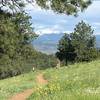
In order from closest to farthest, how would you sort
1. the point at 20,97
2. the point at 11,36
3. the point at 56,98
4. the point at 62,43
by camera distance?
the point at 56,98
the point at 20,97
the point at 11,36
the point at 62,43

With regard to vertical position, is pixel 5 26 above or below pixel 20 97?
above

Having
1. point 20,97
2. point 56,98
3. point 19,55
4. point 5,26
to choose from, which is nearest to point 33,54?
point 19,55

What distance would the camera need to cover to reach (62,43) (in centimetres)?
11144

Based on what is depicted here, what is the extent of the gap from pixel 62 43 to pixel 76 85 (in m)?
91.8

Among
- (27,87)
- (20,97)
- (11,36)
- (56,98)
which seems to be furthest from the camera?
(11,36)

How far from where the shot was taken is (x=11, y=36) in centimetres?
2712

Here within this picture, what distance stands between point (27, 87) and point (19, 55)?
170ft

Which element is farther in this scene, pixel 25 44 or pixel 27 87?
pixel 25 44

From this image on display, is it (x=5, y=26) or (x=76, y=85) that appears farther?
(x=5, y=26)

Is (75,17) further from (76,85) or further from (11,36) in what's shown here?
(76,85)

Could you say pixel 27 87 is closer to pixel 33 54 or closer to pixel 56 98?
pixel 56 98

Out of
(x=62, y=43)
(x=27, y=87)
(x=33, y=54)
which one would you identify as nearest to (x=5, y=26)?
(x=27, y=87)

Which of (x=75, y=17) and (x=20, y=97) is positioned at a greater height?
(x=75, y=17)

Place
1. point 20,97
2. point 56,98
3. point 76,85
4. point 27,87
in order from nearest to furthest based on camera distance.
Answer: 1. point 56,98
2. point 76,85
3. point 20,97
4. point 27,87
